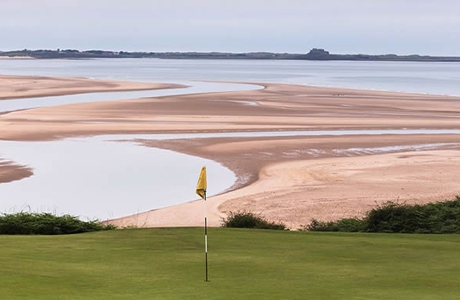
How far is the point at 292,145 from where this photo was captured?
36.3 m

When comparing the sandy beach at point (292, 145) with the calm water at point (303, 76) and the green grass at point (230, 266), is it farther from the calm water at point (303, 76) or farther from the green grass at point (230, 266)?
the calm water at point (303, 76)

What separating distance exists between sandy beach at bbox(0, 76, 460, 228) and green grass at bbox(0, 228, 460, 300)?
715 centimetres

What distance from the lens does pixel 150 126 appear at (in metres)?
43.9

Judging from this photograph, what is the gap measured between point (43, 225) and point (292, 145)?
68.1 ft

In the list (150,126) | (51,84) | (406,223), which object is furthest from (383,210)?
(51,84)

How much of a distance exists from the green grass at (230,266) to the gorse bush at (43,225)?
213 centimetres

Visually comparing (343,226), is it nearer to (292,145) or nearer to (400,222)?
(400,222)

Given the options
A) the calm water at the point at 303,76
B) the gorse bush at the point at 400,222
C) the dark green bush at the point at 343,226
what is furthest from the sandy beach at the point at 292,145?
the calm water at the point at 303,76

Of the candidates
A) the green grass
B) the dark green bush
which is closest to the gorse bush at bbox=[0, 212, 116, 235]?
the green grass

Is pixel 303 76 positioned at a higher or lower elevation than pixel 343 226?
lower

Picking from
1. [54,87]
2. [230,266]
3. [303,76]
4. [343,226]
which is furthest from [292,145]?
[303,76]

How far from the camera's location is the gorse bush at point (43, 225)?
651 inches

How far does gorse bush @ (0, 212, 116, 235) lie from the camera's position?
54.2 feet

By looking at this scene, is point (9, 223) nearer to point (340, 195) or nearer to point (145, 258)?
point (145, 258)
